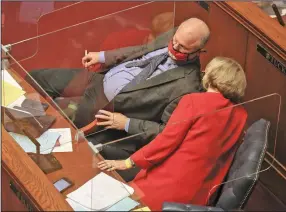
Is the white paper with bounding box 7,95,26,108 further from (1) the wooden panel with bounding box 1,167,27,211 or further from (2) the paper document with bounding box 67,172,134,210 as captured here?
(2) the paper document with bounding box 67,172,134,210

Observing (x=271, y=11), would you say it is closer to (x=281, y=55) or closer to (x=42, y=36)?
(x=281, y=55)

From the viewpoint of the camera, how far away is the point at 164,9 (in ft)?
13.3

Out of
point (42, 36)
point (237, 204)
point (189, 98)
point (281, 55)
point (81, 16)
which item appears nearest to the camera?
point (237, 204)

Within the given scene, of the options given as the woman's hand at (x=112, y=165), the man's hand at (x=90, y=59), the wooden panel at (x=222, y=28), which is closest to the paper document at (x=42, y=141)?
the woman's hand at (x=112, y=165)

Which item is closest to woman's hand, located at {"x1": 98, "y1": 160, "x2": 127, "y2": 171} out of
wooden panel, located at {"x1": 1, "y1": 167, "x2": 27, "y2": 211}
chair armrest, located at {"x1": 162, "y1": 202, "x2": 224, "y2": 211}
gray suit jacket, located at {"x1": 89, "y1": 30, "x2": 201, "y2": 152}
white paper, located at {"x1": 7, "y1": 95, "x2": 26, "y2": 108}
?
gray suit jacket, located at {"x1": 89, "y1": 30, "x2": 201, "y2": 152}

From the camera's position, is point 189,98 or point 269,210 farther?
point 269,210

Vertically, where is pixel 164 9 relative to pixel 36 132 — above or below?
above

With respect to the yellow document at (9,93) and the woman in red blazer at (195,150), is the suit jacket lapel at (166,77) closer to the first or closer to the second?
the woman in red blazer at (195,150)

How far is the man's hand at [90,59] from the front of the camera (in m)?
3.82

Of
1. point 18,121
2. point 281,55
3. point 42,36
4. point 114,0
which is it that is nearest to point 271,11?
point 281,55

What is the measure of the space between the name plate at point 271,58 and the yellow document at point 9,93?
1.17 meters

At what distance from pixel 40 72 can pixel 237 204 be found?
1.27m

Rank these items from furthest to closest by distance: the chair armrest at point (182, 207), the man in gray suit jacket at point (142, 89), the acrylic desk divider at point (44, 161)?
1. the man in gray suit jacket at point (142, 89)
2. the acrylic desk divider at point (44, 161)
3. the chair armrest at point (182, 207)

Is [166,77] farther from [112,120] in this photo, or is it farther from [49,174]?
[49,174]
